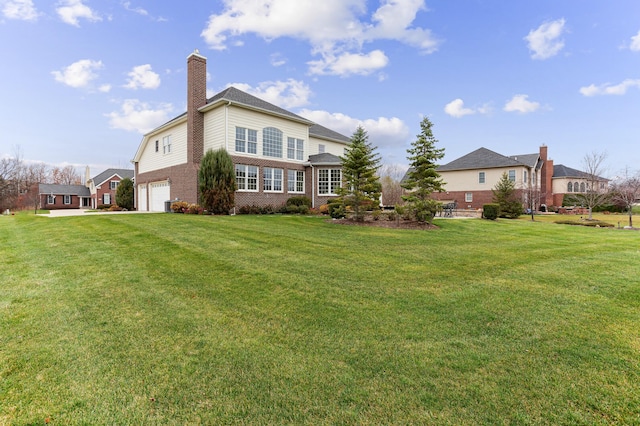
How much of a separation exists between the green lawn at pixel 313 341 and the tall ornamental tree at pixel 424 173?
7059 mm

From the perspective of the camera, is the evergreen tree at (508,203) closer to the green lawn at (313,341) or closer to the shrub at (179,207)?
the green lawn at (313,341)

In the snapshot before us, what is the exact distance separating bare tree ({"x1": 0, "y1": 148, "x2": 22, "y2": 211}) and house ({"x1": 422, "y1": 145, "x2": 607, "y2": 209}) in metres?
48.8

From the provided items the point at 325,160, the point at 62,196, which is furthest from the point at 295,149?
the point at 62,196

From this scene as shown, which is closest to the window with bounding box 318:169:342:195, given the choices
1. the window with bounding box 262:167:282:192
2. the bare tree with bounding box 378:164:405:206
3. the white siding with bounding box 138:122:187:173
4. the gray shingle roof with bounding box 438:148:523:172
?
the window with bounding box 262:167:282:192

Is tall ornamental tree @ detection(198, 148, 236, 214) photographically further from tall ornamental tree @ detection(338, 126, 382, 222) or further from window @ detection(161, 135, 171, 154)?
tall ornamental tree @ detection(338, 126, 382, 222)

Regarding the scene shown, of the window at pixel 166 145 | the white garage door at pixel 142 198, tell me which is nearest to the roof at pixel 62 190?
the white garage door at pixel 142 198

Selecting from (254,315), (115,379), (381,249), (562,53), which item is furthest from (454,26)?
(115,379)

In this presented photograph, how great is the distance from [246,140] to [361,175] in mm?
8901

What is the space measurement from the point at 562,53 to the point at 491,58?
11.1ft

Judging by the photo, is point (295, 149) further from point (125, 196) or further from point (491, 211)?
point (125, 196)

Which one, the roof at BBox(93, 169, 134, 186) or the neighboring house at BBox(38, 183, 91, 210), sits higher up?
the roof at BBox(93, 169, 134, 186)

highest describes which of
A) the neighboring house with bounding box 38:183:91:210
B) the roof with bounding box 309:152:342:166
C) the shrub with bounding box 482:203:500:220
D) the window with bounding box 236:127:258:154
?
the window with bounding box 236:127:258:154

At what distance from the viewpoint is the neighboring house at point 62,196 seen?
45438 millimetres

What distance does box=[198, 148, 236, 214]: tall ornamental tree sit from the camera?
17.1 m
